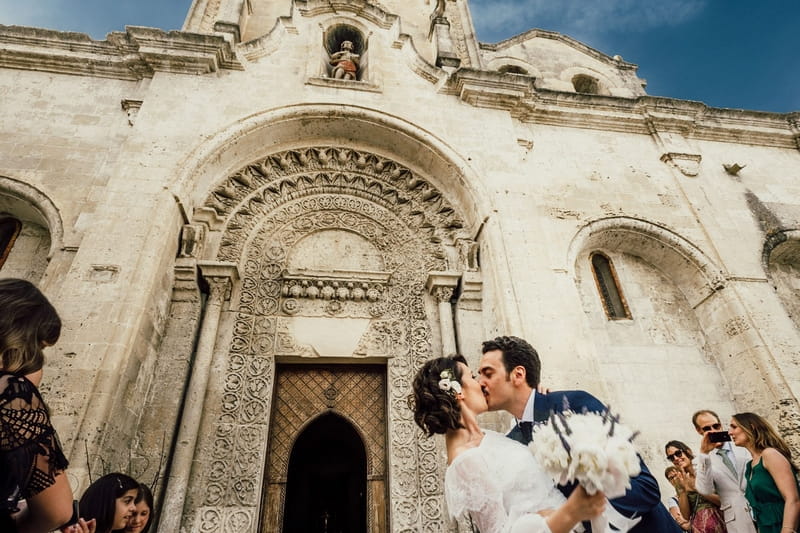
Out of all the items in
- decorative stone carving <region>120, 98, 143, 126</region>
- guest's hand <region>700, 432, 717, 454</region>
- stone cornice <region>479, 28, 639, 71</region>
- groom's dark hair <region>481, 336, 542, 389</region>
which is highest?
stone cornice <region>479, 28, 639, 71</region>

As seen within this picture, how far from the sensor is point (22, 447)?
1357 millimetres

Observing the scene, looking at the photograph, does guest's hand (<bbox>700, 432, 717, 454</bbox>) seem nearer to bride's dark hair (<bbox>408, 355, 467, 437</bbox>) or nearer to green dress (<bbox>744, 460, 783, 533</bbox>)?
green dress (<bbox>744, 460, 783, 533</bbox>)

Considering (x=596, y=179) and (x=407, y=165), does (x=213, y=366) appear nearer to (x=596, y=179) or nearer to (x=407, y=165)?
(x=407, y=165)

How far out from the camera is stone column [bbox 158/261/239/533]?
379 cm

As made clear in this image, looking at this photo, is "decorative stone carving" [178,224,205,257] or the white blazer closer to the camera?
the white blazer

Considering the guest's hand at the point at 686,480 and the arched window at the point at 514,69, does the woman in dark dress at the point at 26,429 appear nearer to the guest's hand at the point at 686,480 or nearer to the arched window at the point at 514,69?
the guest's hand at the point at 686,480

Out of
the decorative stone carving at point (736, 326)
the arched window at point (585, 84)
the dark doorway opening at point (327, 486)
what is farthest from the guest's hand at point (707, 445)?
the arched window at point (585, 84)

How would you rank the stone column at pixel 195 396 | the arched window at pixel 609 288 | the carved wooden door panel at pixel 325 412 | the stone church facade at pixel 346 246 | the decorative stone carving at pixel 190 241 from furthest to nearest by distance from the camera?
Result: the arched window at pixel 609 288 → the decorative stone carving at pixel 190 241 → the carved wooden door panel at pixel 325 412 → the stone church facade at pixel 346 246 → the stone column at pixel 195 396

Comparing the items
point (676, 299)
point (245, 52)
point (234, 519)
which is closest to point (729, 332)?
point (676, 299)

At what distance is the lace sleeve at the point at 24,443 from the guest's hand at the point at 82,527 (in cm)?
62

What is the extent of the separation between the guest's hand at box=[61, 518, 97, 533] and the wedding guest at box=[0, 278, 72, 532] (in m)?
0.44

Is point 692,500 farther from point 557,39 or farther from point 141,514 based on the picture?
point 557,39

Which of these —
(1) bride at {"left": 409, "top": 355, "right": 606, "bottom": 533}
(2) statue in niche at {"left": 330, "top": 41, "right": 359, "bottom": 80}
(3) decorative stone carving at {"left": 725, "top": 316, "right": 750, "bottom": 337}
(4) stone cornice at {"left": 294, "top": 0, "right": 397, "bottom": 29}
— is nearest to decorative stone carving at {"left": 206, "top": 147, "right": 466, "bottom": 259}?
(2) statue in niche at {"left": 330, "top": 41, "right": 359, "bottom": 80}

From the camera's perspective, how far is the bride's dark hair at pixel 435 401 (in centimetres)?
187
